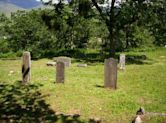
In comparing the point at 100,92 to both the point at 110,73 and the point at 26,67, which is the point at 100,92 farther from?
the point at 26,67

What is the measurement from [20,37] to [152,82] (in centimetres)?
5398

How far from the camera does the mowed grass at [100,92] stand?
1233 centimetres

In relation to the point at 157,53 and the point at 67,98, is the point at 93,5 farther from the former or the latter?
the point at 67,98

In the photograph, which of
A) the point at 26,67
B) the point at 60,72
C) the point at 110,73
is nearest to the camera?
the point at 110,73

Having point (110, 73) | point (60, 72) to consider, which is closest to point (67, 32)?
point (60, 72)

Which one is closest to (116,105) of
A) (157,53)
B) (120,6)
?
(120,6)

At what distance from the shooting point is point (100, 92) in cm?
1466

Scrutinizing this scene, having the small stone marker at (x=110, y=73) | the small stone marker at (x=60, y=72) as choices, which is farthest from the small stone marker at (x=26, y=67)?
the small stone marker at (x=110, y=73)

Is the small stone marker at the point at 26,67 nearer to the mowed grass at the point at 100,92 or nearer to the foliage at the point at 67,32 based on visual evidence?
the mowed grass at the point at 100,92

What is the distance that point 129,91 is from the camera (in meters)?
15.4

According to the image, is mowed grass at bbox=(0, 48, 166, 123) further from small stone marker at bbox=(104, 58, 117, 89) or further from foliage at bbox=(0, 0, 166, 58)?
foliage at bbox=(0, 0, 166, 58)

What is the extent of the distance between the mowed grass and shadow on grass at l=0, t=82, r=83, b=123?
1.11ft

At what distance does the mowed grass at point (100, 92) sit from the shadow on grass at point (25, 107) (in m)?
0.34

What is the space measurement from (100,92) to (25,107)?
10.8 feet
